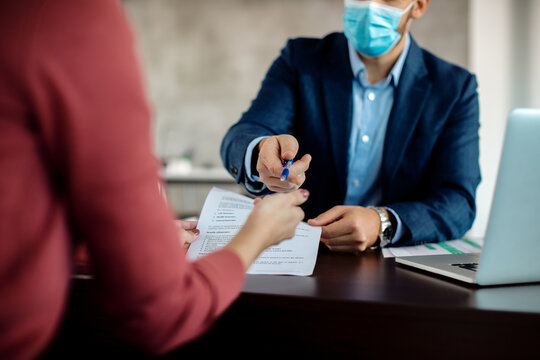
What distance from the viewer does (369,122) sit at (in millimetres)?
1542

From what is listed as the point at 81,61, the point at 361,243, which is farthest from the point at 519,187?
the point at 81,61

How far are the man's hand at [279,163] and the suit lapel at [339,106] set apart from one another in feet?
1.21

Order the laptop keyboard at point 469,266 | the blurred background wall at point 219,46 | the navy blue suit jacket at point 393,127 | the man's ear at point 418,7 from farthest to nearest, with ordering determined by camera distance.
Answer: the blurred background wall at point 219,46
the man's ear at point 418,7
the navy blue suit jacket at point 393,127
the laptop keyboard at point 469,266

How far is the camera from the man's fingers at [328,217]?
1064 mm

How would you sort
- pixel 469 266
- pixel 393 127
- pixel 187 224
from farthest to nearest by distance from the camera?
pixel 393 127 < pixel 187 224 < pixel 469 266

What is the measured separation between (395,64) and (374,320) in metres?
1.09

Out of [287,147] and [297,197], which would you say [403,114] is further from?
[297,197]

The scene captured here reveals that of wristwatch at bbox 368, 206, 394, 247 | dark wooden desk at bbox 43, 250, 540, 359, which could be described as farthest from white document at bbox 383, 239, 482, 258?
dark wooden desk at bbox 43, 250, 540, 359

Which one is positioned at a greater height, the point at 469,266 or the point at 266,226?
the point at 266,226

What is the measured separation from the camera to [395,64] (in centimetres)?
155

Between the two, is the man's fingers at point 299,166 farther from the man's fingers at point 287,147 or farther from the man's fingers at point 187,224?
the man's fingers at point 187,224

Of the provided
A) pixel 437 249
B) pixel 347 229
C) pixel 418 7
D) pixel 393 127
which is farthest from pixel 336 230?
pixel 418 7

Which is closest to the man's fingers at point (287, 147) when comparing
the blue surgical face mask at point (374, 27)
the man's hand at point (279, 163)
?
the man's hand at point (279, 163)

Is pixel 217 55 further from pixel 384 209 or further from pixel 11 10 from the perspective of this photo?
pixel 11 10
